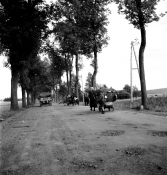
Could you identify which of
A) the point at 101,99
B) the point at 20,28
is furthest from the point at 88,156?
the point at 20,28

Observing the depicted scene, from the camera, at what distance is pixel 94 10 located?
32.0 metres

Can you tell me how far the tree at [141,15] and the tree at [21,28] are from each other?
353 inches

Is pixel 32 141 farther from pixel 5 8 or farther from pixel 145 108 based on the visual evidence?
pixel 5 8

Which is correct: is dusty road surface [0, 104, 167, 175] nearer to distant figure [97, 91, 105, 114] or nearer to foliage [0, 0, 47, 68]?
distant figure [97, 91, 105, 114]

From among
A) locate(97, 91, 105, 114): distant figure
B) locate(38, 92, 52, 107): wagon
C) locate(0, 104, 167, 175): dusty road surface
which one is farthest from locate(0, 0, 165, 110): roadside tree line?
locate(0, 104, 167, 175): dusty road surface

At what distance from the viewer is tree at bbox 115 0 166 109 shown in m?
18.8

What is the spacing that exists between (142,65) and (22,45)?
12.7 metres

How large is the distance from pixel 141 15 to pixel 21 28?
1161 centimetres

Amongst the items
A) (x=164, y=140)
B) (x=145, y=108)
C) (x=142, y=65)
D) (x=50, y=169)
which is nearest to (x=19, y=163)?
(x=50, y=169)

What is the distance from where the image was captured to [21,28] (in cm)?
2280

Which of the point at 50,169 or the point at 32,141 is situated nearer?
the point at 50,169

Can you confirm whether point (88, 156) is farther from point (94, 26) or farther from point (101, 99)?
point (94, 26)

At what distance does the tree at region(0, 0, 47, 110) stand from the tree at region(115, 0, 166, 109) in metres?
8.96

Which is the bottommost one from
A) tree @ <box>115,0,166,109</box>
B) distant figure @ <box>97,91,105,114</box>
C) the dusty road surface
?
the dusty road surface
